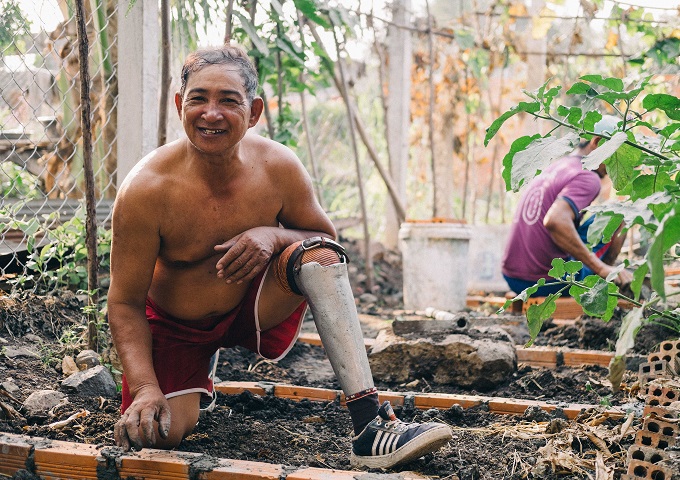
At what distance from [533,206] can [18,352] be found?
331 centimetres

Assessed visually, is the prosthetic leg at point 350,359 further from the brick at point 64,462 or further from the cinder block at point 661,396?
the brick at point 64,462

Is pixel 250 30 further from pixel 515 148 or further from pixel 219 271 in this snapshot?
Answer: pixel 515 148

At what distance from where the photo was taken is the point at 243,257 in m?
2.30

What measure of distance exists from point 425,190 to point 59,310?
7.08 meters

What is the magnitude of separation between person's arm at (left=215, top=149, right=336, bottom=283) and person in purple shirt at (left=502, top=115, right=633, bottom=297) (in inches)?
89.3

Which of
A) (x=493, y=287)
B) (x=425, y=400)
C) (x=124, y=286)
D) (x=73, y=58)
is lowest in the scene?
(x=493, y=287)

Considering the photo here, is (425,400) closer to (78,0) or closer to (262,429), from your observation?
(262,429)

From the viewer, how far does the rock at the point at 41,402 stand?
2.49 m

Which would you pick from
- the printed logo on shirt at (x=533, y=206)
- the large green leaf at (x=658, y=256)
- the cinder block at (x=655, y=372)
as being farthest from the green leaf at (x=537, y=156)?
the printed logo on shirt at (x=533, y=206)

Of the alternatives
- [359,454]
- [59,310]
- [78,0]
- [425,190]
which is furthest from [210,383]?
[425,190]

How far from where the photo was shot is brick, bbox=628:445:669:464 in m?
1.85

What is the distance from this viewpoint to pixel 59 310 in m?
3.36

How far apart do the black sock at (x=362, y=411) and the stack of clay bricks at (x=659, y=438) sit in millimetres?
732

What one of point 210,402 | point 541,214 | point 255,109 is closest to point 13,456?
point 210,402
